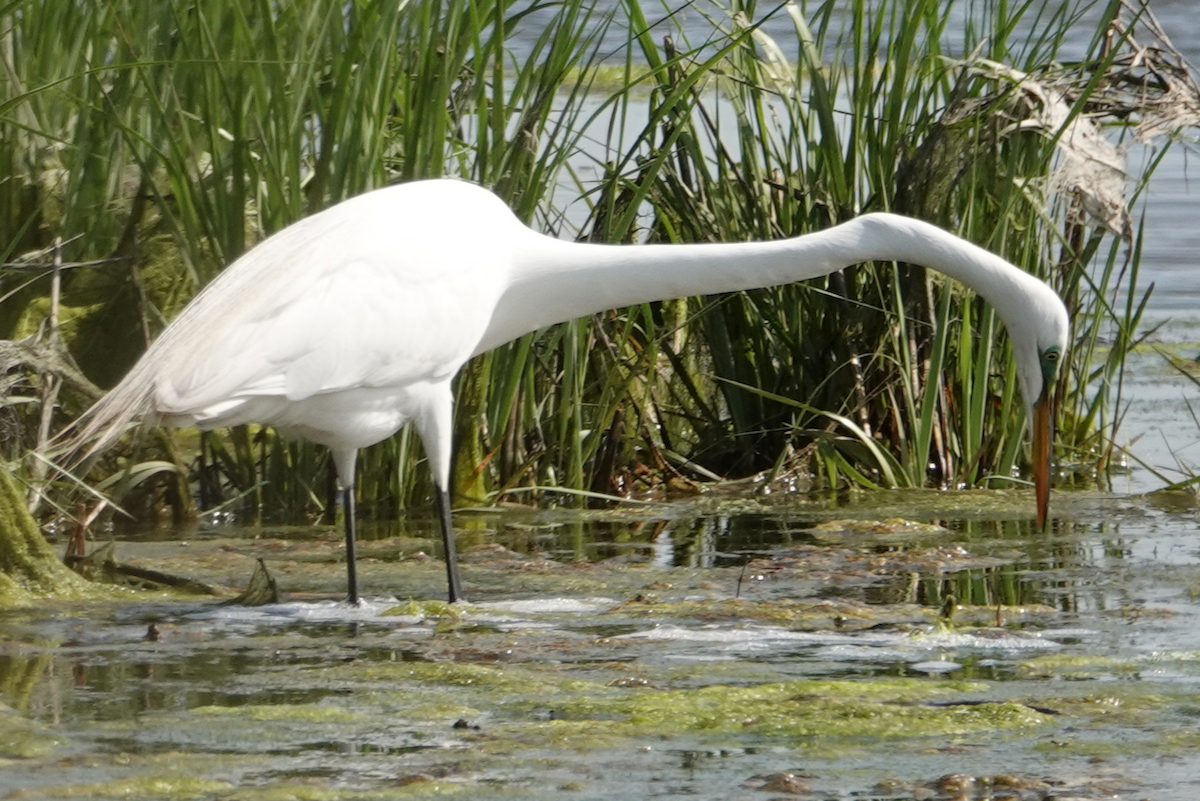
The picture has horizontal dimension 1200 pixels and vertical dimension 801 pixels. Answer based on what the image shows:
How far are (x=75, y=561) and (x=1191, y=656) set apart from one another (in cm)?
269

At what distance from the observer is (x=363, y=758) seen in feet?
9.45

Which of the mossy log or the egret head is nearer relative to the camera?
the mossy log

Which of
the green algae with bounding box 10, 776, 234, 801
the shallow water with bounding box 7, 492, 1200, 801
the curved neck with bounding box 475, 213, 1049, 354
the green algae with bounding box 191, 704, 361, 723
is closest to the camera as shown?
the green algae with bounding box 10, 776, 234, 801

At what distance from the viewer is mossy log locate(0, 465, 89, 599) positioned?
163 inches

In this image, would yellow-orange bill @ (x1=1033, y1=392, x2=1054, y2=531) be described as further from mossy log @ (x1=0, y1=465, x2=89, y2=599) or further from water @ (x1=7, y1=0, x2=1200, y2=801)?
mossy log @ (x1=0, y1=465, x2=89, y2=599)

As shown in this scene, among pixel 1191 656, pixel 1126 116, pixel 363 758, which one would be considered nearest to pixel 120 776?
pixel 363 758

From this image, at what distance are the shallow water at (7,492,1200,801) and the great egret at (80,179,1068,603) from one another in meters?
0.39

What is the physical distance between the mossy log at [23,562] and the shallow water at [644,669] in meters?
0.13

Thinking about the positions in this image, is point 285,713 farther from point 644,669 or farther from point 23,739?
point 644,669

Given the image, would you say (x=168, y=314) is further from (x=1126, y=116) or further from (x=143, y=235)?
(x=1126, y=116)

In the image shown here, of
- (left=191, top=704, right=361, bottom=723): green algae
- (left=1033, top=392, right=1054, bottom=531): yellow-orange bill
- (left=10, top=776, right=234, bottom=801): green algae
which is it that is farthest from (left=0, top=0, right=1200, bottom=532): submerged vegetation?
(left=10, top=776, right=234, bottom=801): green algae

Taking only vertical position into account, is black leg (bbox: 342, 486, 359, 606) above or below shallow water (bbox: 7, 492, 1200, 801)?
above

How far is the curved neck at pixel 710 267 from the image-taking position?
4465mm

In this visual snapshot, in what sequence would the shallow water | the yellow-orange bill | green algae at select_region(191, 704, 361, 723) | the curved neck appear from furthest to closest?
the yellow-orange bill
the curved neck
green algae at select_region(191, 704, 361, 723)
the shallow water
